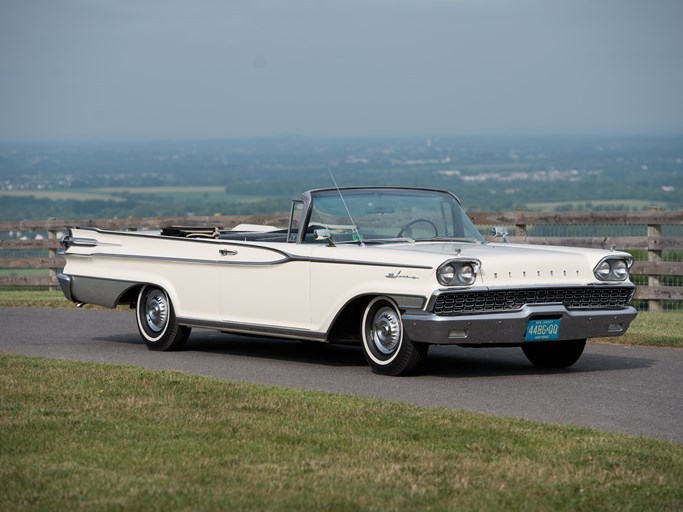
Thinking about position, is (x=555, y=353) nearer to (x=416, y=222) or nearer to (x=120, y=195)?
(x=416, y=222)

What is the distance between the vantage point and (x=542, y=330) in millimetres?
10242

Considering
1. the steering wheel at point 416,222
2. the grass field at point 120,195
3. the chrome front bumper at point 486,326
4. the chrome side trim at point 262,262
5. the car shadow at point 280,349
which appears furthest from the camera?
the grass field at point 120,195

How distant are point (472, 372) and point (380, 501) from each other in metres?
5.08

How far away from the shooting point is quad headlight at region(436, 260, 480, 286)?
9.91 metres

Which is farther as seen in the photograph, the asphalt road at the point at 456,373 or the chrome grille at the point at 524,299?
the chrome grille at the point at 524,299

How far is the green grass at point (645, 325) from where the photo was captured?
13438mm

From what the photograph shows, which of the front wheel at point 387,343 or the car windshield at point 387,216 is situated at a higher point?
the car windshield at point 387,216

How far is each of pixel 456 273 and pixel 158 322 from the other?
3.83 meters

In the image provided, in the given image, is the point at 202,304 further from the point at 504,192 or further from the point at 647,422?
the point at 504,192

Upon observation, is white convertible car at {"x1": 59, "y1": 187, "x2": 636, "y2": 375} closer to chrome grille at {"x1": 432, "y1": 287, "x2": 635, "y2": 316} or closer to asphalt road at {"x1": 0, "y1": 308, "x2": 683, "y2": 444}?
chrome grille at {"x1": 432, "y1": 287, "x2": 635, "y2": 316}

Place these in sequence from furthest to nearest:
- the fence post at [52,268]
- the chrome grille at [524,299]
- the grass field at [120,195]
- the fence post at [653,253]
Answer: the grass field at [120,195]
the fence post at [52,268]
the fence post at [653,253]
the chrome grille at [524,299]

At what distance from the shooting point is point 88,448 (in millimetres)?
7152

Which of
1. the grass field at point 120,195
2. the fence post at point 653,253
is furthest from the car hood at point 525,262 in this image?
the grass field at point 120,195

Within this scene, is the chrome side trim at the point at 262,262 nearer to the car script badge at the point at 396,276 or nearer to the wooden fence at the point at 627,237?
the car script badge at the point at 396,276
